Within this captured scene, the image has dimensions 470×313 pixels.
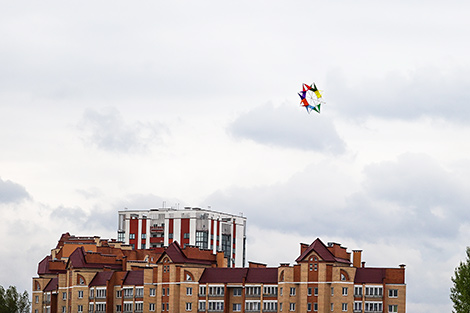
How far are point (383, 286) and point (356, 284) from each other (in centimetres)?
364

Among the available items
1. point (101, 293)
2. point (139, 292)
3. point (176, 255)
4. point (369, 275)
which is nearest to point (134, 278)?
point (139, 292)

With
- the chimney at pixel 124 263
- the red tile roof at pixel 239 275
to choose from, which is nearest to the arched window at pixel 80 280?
the chimney at pixel 124 263

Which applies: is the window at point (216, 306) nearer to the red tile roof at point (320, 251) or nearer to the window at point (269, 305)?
the window at point (269, 305)

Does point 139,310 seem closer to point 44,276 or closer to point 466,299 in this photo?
point 44,276

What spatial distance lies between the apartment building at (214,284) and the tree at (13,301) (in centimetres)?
1101

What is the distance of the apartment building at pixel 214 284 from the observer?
424ft

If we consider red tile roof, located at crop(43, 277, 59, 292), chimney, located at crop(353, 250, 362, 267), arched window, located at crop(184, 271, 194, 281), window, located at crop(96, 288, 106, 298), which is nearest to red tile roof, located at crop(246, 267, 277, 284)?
arched window, located at crop(184, 271, 194, 281)

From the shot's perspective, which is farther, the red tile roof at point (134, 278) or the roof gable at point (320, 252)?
the red tile roof at point (134, 278)

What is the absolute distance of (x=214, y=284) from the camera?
137375 millimetres

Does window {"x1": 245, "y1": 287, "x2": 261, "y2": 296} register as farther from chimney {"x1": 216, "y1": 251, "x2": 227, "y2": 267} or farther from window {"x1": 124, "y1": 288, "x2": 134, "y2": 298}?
window {"x1": 124, "y1": 288, "x2": 134, "y2": 298}

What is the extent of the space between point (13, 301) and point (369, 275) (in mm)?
71529

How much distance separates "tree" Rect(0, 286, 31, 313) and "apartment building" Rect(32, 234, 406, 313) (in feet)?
36.1

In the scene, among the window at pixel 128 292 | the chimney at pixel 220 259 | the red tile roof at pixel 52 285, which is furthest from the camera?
the red tile roof at pixel 52 285

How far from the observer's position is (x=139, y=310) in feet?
467
